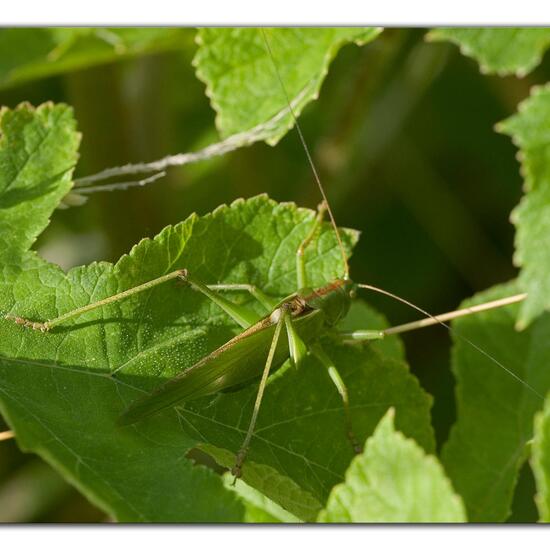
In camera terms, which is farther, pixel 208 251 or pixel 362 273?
pixel 362 273

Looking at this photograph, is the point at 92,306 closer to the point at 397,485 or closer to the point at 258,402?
the point at 258,402

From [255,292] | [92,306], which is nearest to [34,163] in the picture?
[92,306]

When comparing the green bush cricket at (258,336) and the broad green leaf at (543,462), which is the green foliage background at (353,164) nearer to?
the green bush cricket at (258,336)

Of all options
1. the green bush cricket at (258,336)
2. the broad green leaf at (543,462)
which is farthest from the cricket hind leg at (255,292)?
the broad green leaf at (543,462)
